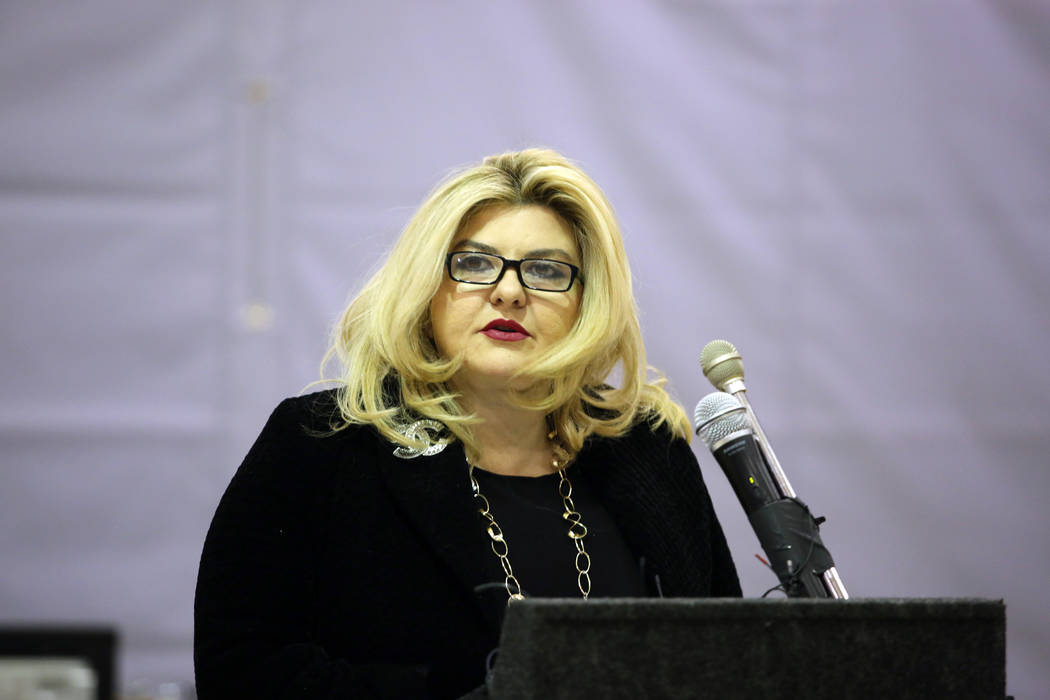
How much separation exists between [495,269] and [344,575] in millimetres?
542

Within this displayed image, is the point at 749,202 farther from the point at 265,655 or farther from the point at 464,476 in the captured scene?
the point at 265,655

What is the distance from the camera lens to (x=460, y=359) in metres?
1.76

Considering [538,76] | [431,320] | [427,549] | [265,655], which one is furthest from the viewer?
[538,76]

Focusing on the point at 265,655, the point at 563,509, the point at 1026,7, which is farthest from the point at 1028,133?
the point at 265,655

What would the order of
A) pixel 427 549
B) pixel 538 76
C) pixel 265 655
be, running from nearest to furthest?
pixel 265 655 → pixel 427 549 → pixel 538 76

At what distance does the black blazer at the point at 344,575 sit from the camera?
1.52 m

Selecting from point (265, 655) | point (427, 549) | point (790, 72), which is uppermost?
point (790, 72)

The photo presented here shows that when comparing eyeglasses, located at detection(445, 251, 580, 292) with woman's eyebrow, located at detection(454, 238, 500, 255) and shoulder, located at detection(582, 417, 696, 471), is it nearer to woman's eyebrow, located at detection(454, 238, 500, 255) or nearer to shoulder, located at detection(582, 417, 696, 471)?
woman's eyebrow, located at detection(454, 238, 500, 255)

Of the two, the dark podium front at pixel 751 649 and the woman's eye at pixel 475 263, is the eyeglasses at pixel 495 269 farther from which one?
the dark podium front at pixel 751 649

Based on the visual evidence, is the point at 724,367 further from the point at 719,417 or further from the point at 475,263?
the point at 475,263

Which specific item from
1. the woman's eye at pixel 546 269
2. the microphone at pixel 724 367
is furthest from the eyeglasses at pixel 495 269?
A: the microphone at pixel 724 367

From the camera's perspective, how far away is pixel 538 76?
2.65 m

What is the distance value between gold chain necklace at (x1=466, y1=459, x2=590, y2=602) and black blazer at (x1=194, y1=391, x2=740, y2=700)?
0.07ft

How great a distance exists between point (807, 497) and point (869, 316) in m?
0.49
